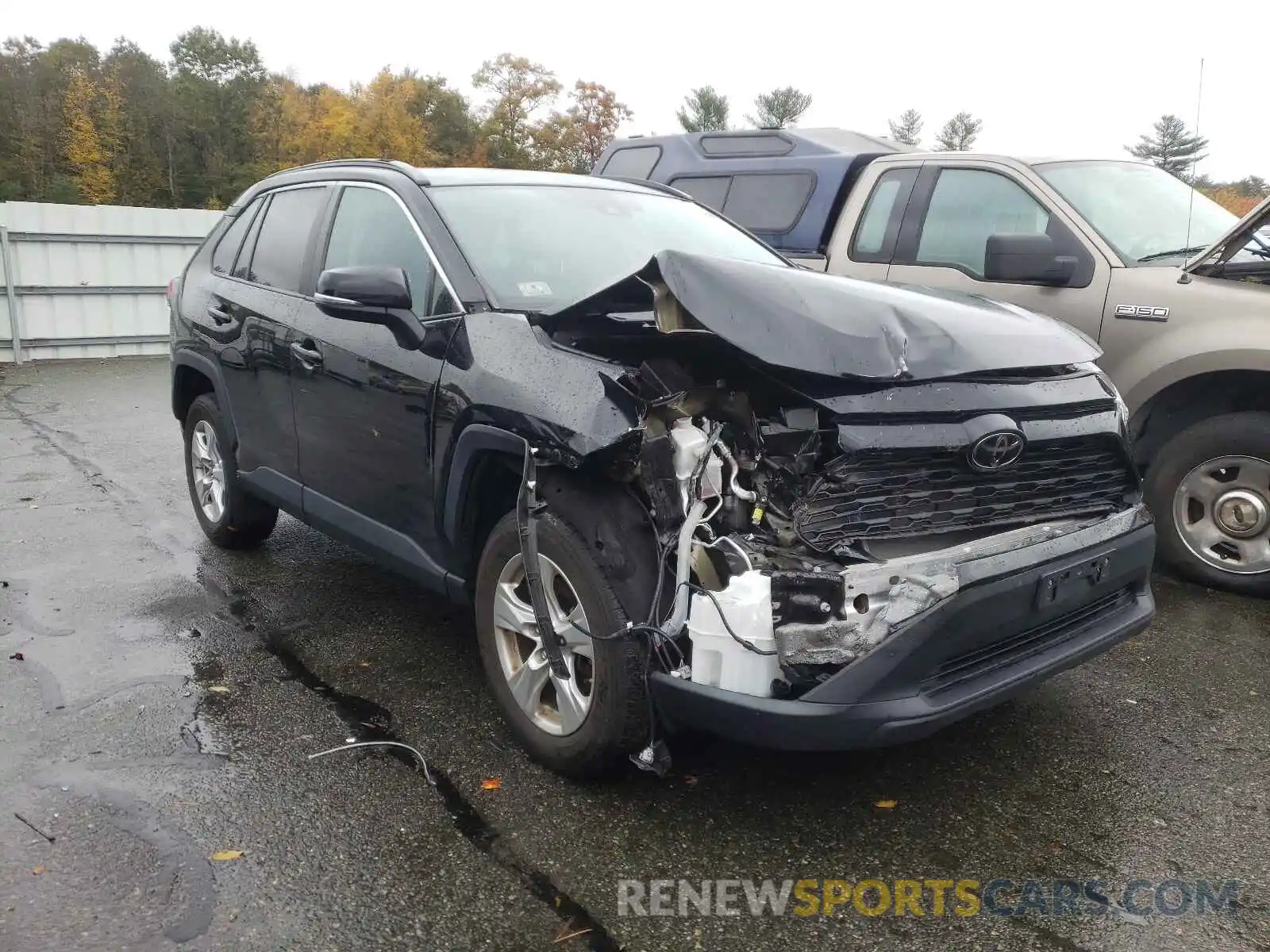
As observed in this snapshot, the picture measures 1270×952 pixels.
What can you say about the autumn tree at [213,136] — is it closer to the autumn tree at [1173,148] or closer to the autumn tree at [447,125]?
the autumn tree at [447,125]

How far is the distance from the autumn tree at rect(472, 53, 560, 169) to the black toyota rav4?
66770 millimetres

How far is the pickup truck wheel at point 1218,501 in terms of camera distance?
4.60 meters

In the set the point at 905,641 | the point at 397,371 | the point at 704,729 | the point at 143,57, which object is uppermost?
the point at 143,57

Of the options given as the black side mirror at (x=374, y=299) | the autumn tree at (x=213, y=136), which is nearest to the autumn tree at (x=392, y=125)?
the autumn tree at (x=213, y=136)

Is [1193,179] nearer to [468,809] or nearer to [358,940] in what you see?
[468,809]

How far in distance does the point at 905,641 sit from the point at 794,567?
329 millimetres

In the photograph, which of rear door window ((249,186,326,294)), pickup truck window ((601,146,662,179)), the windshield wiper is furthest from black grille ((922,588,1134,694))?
pickup truck window ((601,146,662,179))

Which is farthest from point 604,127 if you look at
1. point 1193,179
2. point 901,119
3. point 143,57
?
point 1193,179

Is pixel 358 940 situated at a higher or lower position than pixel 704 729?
lower

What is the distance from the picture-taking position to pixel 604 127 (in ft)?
217

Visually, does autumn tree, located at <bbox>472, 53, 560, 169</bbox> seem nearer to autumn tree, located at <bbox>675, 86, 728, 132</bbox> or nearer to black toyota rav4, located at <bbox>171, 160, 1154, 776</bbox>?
autumn tree, located at <bbox>675, 86, 728, 132</bbox>

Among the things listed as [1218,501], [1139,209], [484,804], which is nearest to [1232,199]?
[1139,209]

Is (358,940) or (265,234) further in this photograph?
(265,234)

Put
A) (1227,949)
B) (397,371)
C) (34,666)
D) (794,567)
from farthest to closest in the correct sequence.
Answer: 1. (34,666)
2. (397,371)
3. (794,567)
4. (1227,949)
